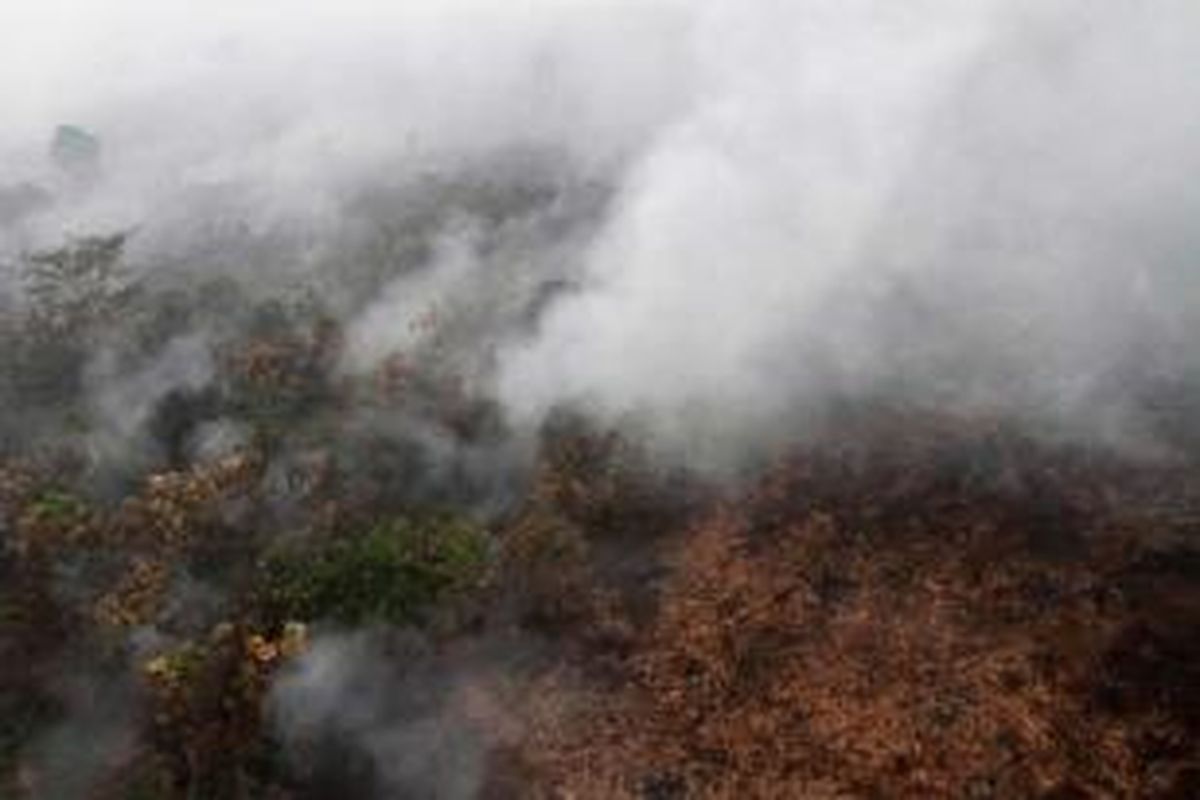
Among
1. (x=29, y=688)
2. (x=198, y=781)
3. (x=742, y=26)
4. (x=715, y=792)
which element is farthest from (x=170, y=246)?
(x=715, y=792)

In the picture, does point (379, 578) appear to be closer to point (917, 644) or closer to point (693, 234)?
point (917, 644)

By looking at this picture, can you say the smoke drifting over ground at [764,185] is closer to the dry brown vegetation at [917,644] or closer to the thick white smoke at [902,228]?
the thick white smoke at [902,228]

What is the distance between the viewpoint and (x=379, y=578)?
16969 mm

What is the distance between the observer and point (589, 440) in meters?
20.0

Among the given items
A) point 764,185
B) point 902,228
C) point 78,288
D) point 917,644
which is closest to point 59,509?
point 78,288

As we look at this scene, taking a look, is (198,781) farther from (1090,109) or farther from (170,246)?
(1090,109)

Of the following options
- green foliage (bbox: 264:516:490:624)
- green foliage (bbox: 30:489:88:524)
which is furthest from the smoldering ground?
green foliage (bbox: 30:489:88:524)

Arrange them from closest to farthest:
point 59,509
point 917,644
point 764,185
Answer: point 917,644, point 59,509, point 764,185

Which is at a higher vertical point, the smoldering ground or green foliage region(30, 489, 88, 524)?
the smoldering ground

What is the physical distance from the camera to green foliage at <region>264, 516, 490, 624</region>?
16.8 meters

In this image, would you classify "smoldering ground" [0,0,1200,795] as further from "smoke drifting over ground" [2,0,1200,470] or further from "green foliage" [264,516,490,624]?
"green foliage" [264,516,490,624]

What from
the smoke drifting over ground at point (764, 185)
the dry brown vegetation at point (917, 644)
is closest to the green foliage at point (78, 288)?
the smoke drifting over ground at point (764, 185)

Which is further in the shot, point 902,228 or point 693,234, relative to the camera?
point 902,228

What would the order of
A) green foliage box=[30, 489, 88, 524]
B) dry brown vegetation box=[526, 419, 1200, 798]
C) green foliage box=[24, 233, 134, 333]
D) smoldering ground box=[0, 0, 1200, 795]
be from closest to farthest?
dry brown vegetation box=[526, 419, 1200, 798] → green foliage box=[30, 489, 88, 524] → smoldering ground box=[0, 0, 1200, 795] → green foliage box=[24, 233, 134, 333]
